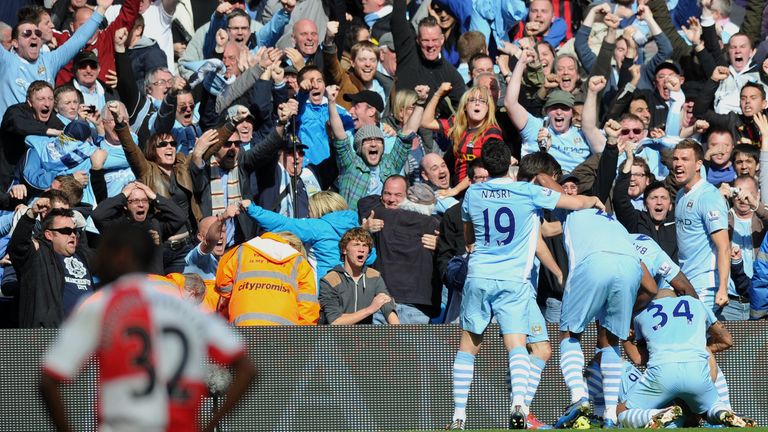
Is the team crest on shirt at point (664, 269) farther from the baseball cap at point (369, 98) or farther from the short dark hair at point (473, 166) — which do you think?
the baseball cap at point (369, 98)

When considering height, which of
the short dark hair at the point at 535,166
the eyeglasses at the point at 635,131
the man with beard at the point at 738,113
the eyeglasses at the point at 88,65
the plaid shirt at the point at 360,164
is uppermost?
the eyeglasses at the point at 88,65

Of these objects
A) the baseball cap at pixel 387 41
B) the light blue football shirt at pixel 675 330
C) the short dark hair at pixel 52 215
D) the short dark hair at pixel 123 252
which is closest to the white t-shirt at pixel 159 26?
the baseball cap at pixel 387 41

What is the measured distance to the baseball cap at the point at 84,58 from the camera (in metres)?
14.0

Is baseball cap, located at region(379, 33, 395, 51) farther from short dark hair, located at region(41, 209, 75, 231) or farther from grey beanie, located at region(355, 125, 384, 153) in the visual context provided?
short dark hair, located at region(41, 209, 75, 231)

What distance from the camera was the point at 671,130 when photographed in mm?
14344

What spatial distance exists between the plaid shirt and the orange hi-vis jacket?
2.13 meters

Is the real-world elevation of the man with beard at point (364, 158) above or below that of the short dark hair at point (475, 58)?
below

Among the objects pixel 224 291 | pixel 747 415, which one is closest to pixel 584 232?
pixel 747 415

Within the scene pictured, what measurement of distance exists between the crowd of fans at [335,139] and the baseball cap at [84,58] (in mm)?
45

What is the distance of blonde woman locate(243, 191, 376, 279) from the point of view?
12398 millimetres

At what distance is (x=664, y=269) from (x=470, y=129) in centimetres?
335

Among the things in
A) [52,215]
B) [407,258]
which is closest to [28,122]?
[52,215]

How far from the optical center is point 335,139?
44.2 ft

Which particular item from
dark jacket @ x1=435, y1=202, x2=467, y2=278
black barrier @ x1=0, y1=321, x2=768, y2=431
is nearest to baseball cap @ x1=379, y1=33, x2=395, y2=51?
dark jacket @ x1=435, y1=202, x2=467, y2=278
